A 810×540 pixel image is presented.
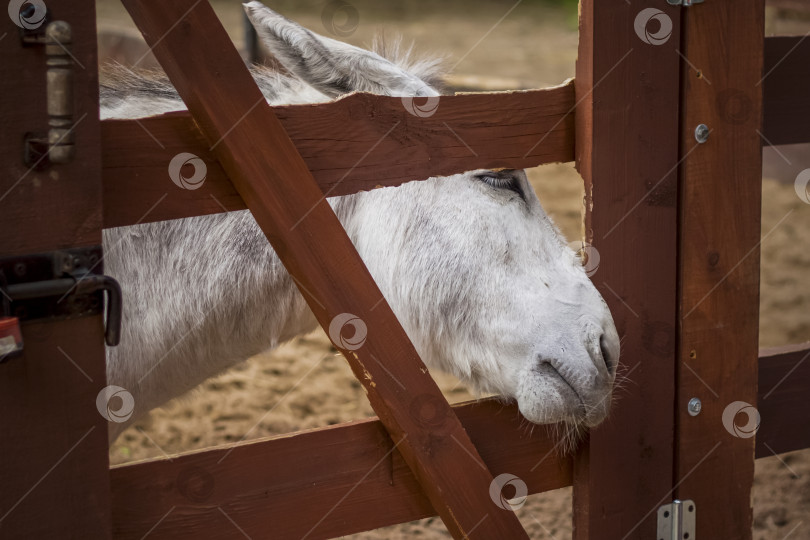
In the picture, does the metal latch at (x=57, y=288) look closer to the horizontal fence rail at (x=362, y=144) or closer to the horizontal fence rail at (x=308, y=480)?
the horizontal fence rail at (x=362, y=144)

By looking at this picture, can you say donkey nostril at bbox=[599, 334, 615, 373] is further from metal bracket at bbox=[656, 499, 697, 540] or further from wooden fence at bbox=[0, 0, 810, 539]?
metal bracket at bbox=[656, 499, 697, 540]

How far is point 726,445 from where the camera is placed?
2326mm

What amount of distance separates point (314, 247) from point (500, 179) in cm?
65

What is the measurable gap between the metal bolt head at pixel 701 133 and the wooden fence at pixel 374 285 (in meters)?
0.02

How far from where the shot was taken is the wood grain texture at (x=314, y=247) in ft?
5.00

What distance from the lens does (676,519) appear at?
7.49 feet

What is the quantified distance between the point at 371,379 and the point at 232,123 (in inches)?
22.5

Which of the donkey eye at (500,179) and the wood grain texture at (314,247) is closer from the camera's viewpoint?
the wood grain texture at (314,247)

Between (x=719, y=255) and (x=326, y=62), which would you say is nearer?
(x=326, y=62)

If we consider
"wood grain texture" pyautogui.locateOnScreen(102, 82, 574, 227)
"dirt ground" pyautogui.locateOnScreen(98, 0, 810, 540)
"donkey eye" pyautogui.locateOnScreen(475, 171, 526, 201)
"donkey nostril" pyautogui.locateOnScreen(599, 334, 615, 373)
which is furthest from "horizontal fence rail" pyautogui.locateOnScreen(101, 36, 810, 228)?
"dirt ground" pyautogui.locateOnScreen(98, 0, 810, 540)

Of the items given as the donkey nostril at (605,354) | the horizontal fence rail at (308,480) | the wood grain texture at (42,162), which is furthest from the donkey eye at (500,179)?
the wood grain texture at (42,162)

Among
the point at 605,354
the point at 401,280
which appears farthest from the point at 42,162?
the point at 605,354

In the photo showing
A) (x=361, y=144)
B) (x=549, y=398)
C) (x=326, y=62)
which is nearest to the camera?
(x=361, y=144)

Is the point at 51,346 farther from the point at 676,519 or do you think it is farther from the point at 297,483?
the point at 676,519
